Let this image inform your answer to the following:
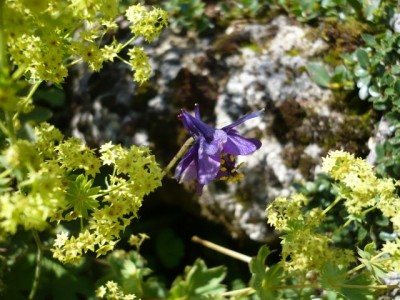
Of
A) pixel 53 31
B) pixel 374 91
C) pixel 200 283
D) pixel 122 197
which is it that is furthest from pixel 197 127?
pixel 374 91

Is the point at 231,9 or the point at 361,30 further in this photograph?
the point at 231,9

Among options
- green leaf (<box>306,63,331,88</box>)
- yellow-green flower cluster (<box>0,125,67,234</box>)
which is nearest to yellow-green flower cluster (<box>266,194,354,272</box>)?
yellow-green flower cluster (<box>0,125,67,234</box>)

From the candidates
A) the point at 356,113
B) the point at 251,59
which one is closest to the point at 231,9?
the point at 251,59

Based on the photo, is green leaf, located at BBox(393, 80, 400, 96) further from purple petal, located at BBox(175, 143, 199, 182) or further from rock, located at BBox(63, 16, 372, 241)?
purple petal, located at BBox(175, 143, 199, 182)

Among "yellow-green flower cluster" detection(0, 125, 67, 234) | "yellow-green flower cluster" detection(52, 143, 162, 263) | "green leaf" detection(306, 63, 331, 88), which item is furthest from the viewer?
"green leaf" detection(306, 63, 331, 88)

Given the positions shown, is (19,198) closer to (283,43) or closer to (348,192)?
(348,192)

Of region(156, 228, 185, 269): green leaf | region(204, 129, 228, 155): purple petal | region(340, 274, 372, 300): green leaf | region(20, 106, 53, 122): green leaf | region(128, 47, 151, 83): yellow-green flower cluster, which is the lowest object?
region(156, 228, 185, 269): green leaf

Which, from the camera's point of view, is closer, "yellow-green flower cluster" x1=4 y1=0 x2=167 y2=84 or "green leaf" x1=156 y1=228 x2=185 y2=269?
"yellow-green flower cluster" x1=4 y1=0 x2=167 y2=84

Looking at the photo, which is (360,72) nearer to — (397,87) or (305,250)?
(397,87)
